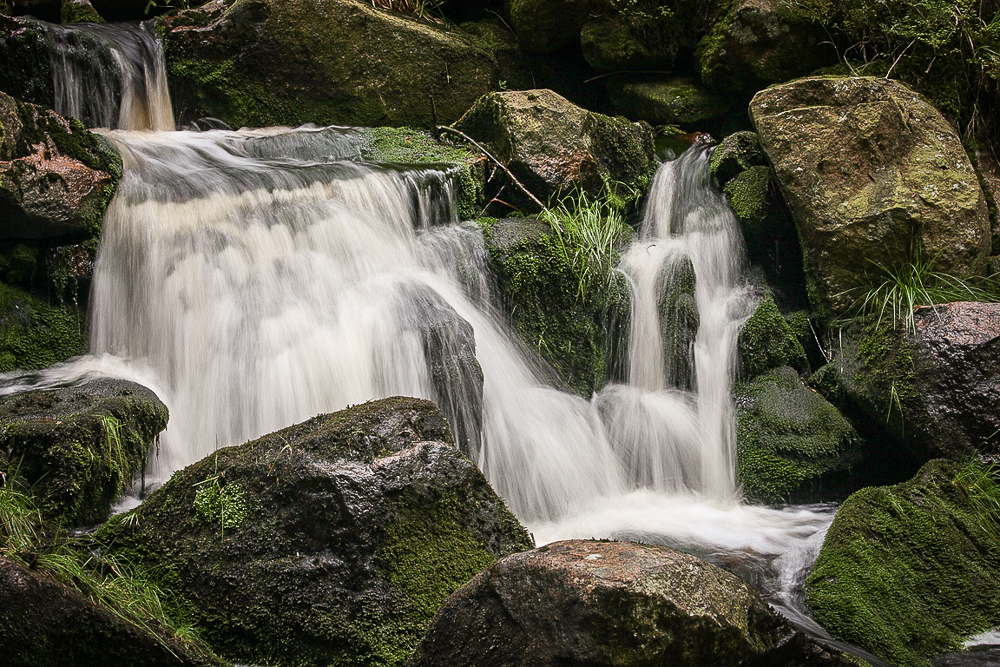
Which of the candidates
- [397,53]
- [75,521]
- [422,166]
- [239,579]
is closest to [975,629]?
[239,579]

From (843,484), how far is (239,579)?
3.75 meters

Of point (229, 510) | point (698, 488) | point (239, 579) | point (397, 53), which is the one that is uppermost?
point (397, 53)

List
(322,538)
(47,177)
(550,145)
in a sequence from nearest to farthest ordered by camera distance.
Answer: (322,538) → (47,177) → (550,145)

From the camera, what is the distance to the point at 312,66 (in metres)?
7.74

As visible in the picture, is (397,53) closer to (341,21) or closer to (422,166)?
(341,21)

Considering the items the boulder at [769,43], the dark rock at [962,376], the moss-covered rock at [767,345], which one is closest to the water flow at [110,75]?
the boulder at [769,43]

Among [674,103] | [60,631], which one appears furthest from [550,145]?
[60,631]

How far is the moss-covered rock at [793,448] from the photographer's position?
510 centimetres

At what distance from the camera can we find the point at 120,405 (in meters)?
3.77

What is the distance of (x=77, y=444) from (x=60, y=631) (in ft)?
3.61

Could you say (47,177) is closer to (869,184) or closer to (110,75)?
(110,75)

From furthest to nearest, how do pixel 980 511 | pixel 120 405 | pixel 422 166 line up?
pixel 422 166 < pixel 980 511 < pixel 120 405

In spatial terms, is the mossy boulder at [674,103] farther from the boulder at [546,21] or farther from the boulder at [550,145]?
the boulder at [550,145]

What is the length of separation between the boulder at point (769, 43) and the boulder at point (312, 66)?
244cm
